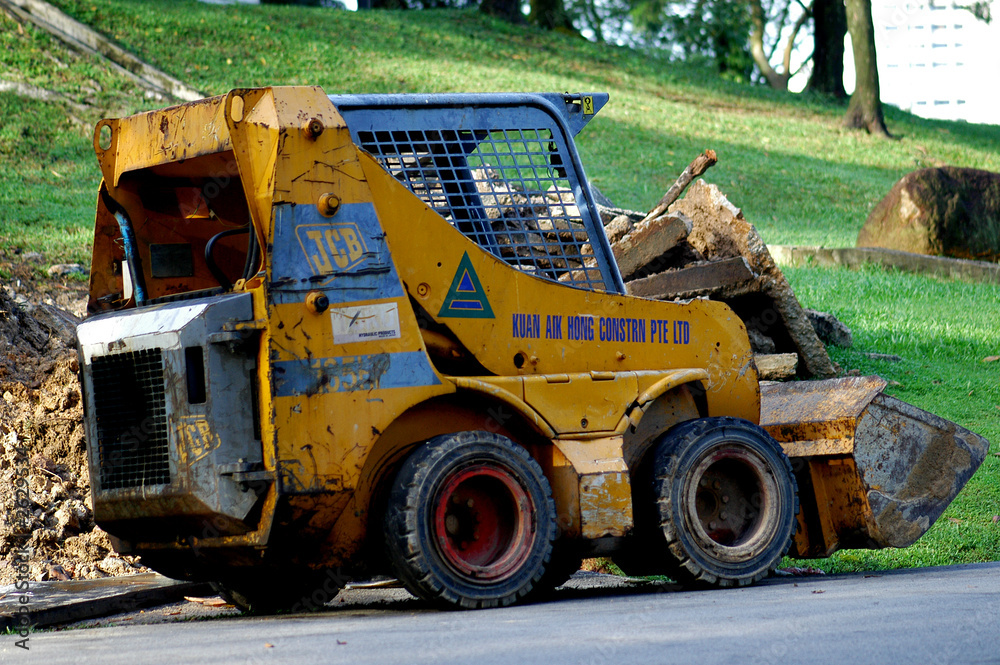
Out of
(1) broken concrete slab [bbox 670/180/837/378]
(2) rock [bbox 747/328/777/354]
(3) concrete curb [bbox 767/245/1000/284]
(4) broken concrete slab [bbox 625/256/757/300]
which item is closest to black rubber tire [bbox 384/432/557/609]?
(4) broken concrete slab [bbox 625/256/757/300]

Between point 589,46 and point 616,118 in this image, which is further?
point 589,46

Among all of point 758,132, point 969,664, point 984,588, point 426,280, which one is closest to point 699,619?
point 969,664

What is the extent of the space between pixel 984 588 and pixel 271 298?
364 cm

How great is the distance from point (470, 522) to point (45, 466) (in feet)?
11.4

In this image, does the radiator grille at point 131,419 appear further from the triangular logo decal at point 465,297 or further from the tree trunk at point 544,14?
the tree trunk at point 544,14

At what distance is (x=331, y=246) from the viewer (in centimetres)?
538

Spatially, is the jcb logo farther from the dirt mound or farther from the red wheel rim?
the dirt mound

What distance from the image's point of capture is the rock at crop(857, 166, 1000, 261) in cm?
1703

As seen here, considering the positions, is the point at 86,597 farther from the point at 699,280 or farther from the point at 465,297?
the point at 699,280

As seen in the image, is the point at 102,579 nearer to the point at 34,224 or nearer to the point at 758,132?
the point at 34,224

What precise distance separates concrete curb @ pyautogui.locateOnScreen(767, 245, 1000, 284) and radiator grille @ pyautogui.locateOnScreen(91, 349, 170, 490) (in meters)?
12.8

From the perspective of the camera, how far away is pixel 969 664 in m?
3.74

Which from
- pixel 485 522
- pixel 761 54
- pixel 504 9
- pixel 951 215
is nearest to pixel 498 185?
pixel 485 522

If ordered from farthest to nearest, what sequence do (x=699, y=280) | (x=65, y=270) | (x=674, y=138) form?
1. (x=674, y=138)
2. (x=65, y=270)
3. (x=699, y=280)
